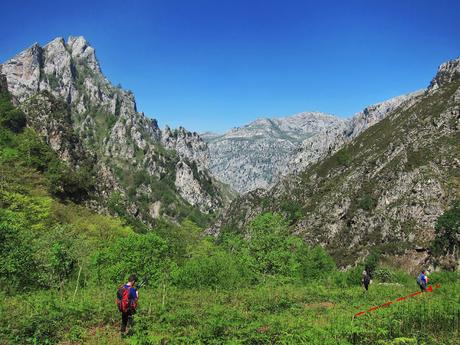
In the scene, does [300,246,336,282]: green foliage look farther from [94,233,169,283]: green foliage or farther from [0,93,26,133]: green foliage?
[0,93,26,133]: green foliage

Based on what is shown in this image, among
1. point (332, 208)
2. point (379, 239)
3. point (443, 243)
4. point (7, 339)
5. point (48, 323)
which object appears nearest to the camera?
point (7, 339)

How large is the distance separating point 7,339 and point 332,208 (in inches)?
5092

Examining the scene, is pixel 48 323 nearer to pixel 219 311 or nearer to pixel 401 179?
pixel 219 311

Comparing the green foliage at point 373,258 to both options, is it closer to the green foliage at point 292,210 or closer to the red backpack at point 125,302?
the green foliage at point 292,210

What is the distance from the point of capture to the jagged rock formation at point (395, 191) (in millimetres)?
104938

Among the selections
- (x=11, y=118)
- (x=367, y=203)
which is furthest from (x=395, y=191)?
(x=11, y=118)

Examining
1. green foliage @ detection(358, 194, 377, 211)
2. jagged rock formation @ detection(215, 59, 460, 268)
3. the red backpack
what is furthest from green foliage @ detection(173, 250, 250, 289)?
green foliage @ detection(358, 194, 377, 211)

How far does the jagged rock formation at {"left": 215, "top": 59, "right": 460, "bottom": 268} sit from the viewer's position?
344ft

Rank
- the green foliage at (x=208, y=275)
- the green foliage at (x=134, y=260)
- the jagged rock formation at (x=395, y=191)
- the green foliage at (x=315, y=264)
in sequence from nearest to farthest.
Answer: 1. the green foliage at (x=134, y=260)
2. the green foliage at (x=208, y=275)
3. the green foliage at (x=315, y=264)
4. the jagged rock formation at (x=395, y=191)

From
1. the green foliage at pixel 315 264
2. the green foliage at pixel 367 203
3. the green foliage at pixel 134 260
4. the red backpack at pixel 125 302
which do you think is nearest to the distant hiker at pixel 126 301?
the red backpack at pixel 125 302

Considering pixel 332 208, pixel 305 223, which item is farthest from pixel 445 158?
pixel 305 223

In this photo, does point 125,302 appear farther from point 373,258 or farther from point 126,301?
point 373,258

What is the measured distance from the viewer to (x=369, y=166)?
14112cm

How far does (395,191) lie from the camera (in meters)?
117
